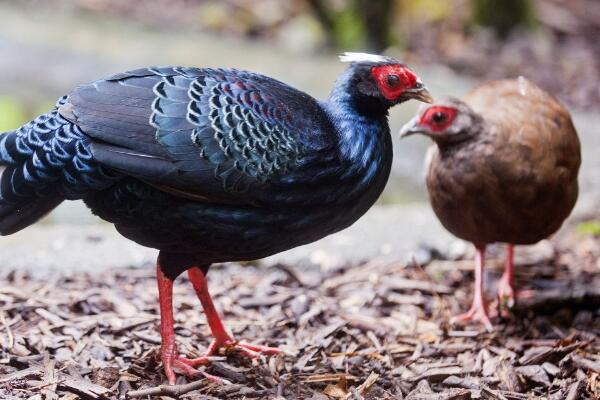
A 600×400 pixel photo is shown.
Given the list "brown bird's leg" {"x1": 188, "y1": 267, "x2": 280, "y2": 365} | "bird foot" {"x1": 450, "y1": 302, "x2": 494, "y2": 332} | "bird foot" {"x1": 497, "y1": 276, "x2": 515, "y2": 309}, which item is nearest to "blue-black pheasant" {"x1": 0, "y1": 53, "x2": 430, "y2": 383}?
"brown bird's leg" {"x1": 188, "y1": 267, "x2": 280, "y2": 365}

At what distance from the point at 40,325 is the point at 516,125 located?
9.03 ft

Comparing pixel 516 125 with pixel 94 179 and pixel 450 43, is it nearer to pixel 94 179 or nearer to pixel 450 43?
pixel 94 179

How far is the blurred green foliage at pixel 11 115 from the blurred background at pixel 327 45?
0.02m

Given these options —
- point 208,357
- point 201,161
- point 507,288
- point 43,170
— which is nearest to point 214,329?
point 208,357

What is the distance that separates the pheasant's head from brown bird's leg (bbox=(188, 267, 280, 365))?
3.67 feet

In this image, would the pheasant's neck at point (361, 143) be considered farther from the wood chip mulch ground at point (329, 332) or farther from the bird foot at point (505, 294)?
the bird foot at point (505, 294)

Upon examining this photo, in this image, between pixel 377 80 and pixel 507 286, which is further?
pixel 507 286

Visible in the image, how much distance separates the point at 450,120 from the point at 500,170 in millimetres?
399

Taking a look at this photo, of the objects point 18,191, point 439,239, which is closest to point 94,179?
point 18,191

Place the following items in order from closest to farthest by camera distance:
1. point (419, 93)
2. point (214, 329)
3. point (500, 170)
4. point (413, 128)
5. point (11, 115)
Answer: point (419, 93) → point (214, 329) → point (500, 170) → point (413, 128) → point (11, 115)

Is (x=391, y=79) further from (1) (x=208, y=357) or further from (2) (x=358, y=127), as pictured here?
(1) (x=208, y=357)

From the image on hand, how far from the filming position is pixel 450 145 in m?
5.08

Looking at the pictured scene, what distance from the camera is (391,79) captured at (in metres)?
3.86

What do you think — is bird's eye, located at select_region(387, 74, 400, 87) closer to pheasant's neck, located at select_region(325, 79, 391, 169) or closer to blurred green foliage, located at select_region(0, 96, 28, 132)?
pheasant's neck, located at select_region(325, 79, 391, 169)
